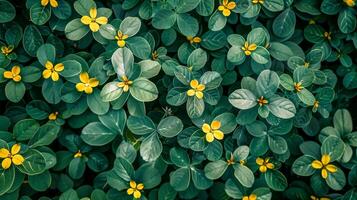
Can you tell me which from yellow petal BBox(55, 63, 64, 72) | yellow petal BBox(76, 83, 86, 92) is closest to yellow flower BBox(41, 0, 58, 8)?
yellow petal BBox(55, 63, 64, 72)

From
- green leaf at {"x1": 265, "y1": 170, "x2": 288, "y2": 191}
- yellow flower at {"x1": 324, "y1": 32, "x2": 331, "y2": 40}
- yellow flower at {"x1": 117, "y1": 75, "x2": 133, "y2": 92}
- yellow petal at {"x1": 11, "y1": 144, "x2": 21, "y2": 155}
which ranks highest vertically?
yellow flower at {"x1": 324, "y1": 32, "x2": 331, "y2": 40}

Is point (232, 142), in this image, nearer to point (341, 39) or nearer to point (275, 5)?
point (275, 5)

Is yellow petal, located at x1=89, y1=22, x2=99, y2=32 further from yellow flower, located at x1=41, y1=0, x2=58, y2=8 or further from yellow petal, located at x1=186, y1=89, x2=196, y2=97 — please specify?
yellow petal, located at x1=186, y1=89, x2=196, y2=97

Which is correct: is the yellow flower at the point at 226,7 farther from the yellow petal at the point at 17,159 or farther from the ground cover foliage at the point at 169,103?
the yellow petal at the point at 17,159

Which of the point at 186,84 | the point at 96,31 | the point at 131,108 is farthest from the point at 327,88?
the point at 96,31

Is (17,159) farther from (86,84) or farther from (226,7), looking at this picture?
(226,7)

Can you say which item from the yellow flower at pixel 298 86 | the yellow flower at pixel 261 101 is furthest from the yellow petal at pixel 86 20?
the yellow flower at pixel 298 86
